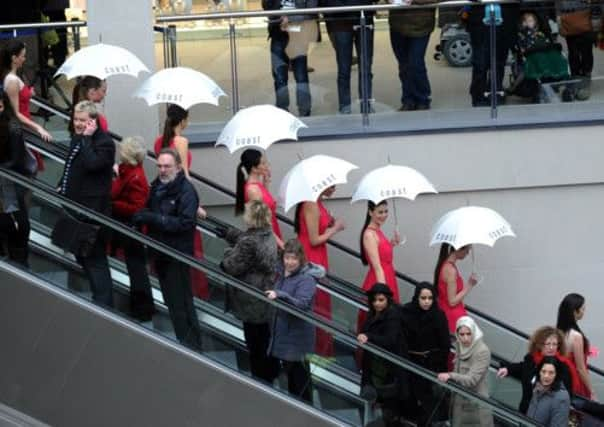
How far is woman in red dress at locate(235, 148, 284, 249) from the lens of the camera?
13250mm

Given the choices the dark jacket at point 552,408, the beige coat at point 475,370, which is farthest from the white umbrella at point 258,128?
the dark jacket at point 552,408

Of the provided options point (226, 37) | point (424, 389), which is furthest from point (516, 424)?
point (226, 37)

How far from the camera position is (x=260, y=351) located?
39.2 feet

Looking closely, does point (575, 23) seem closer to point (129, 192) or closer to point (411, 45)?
point (411, 45)

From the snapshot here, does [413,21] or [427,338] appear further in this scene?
[413,21]

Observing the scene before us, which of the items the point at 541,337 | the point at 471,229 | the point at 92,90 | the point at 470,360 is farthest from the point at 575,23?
the point at 92,90

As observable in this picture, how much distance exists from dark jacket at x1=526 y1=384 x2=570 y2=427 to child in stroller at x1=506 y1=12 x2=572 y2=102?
14.2 feet

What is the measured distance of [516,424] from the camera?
11.9 metres

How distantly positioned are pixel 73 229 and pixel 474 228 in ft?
12.2

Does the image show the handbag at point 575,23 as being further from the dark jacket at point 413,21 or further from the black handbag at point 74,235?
the black handbag at point 74,235

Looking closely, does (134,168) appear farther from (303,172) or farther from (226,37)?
(226,37)

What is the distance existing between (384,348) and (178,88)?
3.15 metres

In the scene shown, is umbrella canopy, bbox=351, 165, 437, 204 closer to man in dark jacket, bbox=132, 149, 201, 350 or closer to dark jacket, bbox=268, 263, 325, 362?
dark jacket, bbox=268, 263, 325, 362

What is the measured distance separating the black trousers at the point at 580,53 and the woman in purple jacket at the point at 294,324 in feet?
15.3
